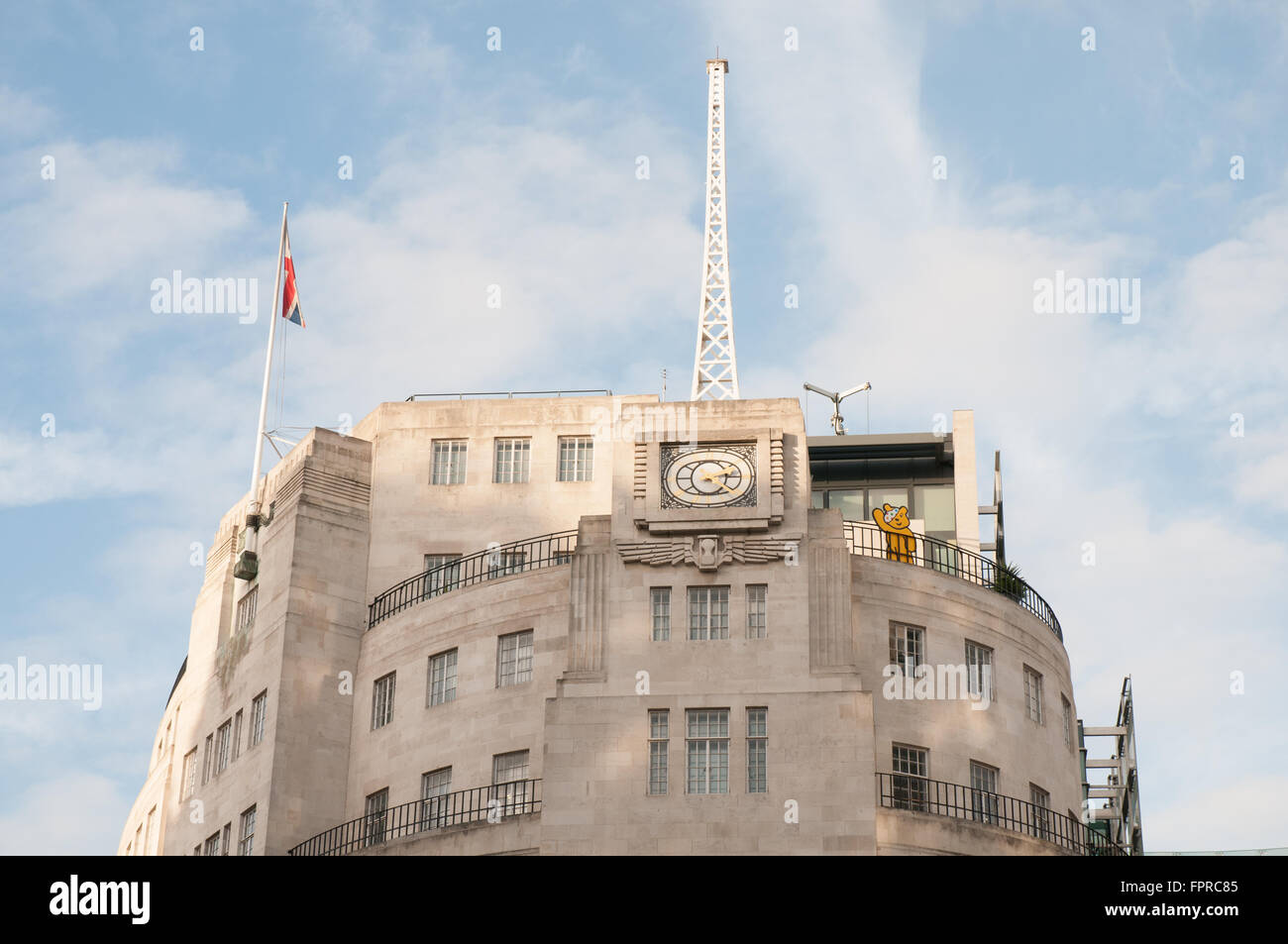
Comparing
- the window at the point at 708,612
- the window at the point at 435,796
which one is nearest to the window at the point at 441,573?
the window at the point at 435,796

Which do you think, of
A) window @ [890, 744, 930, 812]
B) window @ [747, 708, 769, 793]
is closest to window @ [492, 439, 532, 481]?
window @ [747, 708, 769, 793]

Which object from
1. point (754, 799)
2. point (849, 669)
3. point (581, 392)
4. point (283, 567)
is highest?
point (581, 392)

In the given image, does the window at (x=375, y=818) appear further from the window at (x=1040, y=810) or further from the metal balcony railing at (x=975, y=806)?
the window at (x=1040, y=810)

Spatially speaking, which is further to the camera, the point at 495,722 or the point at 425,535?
the point at 425,535

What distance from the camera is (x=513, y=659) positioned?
229ft

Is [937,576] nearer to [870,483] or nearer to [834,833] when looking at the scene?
[834,833]

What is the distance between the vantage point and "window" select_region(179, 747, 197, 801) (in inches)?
3056

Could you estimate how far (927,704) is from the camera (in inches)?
→ 2685

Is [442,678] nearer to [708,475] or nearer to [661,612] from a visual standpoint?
[661,612]

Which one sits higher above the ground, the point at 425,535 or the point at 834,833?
the point at 425,535

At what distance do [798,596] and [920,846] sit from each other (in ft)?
28.0

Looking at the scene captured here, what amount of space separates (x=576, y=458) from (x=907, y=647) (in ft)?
50.7

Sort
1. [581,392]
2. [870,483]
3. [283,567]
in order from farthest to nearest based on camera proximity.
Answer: [870,483] → [581,392] → [283,567]
